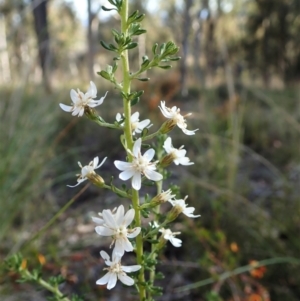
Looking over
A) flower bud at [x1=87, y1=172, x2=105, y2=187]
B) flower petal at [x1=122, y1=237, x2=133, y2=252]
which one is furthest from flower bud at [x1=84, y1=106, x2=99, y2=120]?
Answer: flower petal at [x1=122, y1=237, x2=133, y2=252]

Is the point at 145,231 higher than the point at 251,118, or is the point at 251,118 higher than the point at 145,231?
the point at 145,231

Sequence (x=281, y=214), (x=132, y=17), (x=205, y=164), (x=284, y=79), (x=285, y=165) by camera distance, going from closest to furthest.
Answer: (x=132, y=17) → (x=281, y=214) → (x=205, y=164) → (x=285, y=165) → (x=284, y=79)

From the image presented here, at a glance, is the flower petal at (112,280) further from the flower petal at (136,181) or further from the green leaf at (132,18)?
the green leaf at (132,18)

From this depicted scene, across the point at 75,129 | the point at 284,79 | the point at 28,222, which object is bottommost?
the point at 284,79

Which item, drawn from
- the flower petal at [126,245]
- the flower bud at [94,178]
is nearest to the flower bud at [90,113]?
the flower bud at [94,178]

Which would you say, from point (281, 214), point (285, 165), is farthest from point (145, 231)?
point (285, 165)

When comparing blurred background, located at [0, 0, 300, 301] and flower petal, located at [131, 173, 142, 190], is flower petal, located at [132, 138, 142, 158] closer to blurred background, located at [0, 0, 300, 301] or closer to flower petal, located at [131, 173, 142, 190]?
flower petal, located at [131, 173, 142, 190]

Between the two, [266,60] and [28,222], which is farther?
[266,60]

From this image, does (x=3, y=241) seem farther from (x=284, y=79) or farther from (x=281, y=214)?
(x=284, y=79)
